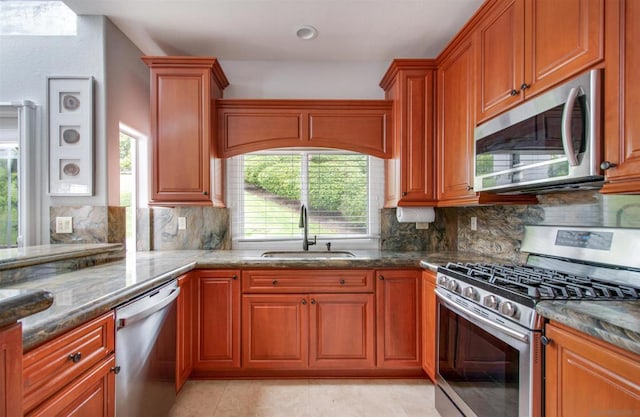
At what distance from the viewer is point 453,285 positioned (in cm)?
168

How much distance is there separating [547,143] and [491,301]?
2.43 ft

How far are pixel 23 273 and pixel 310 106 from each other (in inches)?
82.5

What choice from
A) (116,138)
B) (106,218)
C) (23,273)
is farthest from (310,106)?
(23,273)

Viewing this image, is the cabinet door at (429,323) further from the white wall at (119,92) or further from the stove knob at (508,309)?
the white wall at (119,92)

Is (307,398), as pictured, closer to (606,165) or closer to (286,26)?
(606,165)

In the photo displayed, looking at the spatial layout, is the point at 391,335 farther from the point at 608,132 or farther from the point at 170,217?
the point at 170,217

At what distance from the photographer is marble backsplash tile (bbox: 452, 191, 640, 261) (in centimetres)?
144

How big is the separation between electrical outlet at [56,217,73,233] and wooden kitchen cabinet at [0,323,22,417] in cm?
198

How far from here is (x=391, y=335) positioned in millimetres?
2225

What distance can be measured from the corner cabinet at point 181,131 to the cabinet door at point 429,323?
1.72 metres

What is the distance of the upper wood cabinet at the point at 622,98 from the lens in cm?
106

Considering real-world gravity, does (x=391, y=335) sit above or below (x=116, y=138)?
below

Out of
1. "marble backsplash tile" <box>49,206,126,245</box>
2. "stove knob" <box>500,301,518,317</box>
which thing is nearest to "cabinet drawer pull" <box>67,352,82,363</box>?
"marble backsplash tile" <box>49,206,126,245</box>

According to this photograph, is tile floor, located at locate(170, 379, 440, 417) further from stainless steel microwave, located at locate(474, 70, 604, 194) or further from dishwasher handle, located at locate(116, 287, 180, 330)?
stainless steel microwave, located at locate(474, 70, 604, 194)
